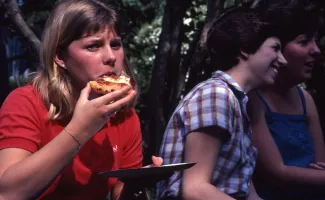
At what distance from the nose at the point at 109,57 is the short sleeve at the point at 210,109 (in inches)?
21.6

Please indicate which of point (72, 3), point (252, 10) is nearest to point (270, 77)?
point (252, 10)

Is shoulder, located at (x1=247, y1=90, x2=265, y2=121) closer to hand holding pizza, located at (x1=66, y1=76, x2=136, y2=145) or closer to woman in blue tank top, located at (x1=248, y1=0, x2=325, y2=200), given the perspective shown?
woman in blue tank top, located at (x1=248, y1=0, x2=325, y2=200)

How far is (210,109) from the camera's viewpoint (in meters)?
2.76

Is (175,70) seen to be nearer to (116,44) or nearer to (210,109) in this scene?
(210,109)

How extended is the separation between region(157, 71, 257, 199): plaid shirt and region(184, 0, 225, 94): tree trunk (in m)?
1.23

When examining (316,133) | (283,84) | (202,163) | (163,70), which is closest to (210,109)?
(202,163)

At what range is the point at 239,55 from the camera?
3.22 m

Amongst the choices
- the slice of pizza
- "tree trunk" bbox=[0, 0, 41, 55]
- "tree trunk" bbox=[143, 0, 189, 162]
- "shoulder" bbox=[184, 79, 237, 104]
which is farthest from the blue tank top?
"tree trunk" bbox=[0, 0, 41, 55]

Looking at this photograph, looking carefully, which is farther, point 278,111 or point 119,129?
point 278,111

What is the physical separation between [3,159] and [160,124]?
2529 mm

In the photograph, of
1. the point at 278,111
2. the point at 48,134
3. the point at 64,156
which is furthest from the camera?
the point at 278,111

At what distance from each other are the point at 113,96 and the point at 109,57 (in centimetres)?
27

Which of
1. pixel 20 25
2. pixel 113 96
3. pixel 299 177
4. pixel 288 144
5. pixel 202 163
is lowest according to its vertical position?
pixel 299 177

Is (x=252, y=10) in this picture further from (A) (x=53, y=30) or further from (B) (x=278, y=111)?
(A) (x=53, y=30)
